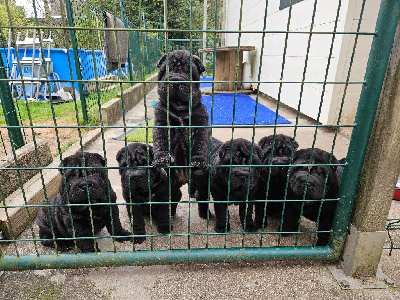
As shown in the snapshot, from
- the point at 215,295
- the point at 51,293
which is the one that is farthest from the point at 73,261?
the point at 215,295

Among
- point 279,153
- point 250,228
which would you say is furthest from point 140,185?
point 279,153

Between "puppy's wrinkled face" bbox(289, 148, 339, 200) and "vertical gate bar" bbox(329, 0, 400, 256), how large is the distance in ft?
0.58

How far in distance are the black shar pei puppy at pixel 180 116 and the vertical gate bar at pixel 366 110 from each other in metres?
1.22

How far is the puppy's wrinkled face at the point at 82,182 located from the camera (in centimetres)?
242

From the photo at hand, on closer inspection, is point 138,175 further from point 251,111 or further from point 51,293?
point 251,111

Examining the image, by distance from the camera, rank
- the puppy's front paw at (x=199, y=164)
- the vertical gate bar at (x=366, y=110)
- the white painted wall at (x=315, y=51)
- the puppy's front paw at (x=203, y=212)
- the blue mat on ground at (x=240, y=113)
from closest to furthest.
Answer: the vertical gate bar at (x=366, y=110) → the puppy's front paw at (x=199, y=164) → the puppy's front paw at (x=203, y=212) → the white painted wall at (x=315, y=51) → the blue mat on ground at (x=240, y=113)

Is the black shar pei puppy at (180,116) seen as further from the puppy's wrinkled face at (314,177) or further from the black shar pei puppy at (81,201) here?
the puppy's wrinkled face at (314,177)

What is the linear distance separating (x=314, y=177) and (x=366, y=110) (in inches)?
27.0

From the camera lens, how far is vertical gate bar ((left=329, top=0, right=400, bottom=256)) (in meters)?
1.98

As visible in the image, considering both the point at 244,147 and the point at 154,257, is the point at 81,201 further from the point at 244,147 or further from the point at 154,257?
the point at 244,147

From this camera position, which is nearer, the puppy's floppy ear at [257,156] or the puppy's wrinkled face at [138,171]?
the puppy's wrinkled face at [138,171]

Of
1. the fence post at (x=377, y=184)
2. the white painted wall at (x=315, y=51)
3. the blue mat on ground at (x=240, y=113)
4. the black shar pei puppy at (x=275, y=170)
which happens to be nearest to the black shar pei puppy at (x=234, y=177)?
the black shar pei puppy at (x=275, y=170)

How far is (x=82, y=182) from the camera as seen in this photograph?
2449 mm

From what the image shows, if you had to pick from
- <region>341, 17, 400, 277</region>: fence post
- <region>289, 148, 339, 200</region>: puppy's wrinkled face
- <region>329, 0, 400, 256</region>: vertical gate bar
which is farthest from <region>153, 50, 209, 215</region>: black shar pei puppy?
<region>341, 17, 400, 277</region>: fence post
